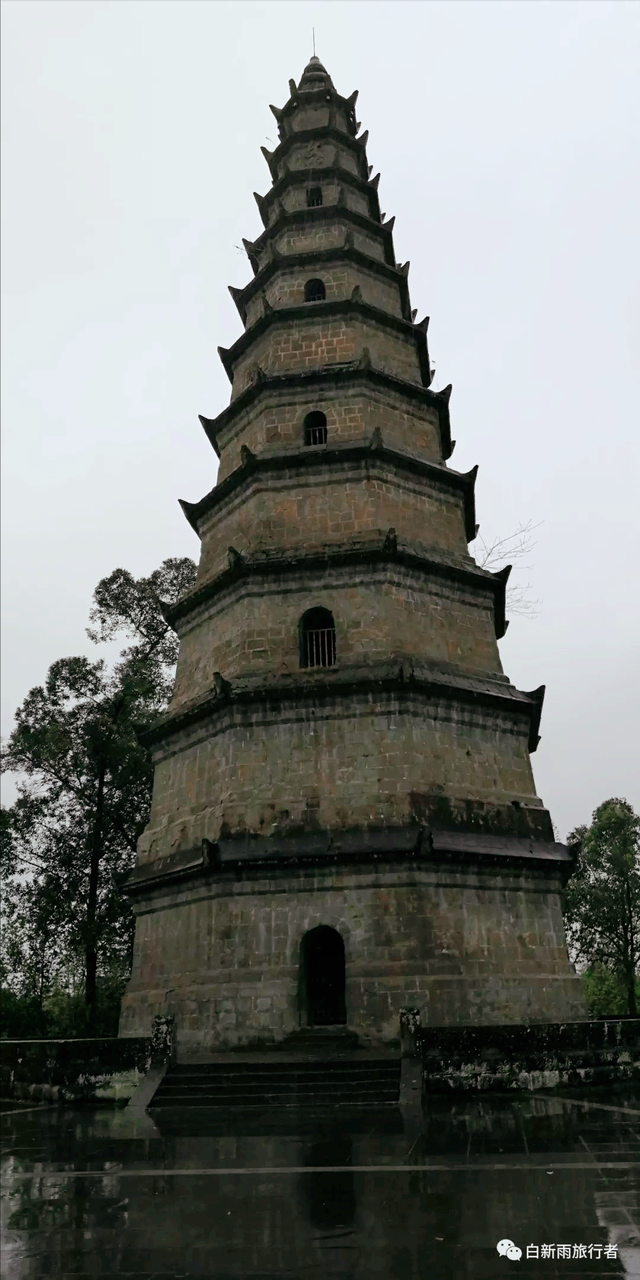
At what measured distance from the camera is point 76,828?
912 inches

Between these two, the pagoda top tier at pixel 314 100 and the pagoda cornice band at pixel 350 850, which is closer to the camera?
the pagoda cornice band at pixel 350 850

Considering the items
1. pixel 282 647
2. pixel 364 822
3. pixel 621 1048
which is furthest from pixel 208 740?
pixel 621 1048

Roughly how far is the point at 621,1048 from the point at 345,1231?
7.78 m

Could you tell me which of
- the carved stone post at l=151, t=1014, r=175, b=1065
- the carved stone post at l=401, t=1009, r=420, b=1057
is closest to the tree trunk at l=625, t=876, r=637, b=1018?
the carved stone post at l=401, t=1009, r=420, b=1057

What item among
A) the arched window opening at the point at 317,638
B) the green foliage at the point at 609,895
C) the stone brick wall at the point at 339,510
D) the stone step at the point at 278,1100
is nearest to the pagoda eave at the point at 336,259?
the stone brick wall at the point at 339,510

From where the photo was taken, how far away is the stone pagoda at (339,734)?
1262 cm

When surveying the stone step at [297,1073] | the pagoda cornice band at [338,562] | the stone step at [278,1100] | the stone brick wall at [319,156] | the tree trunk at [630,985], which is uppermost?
the stone brick wall at [319,156]

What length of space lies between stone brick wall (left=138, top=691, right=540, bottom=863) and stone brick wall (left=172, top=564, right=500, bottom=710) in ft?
3.09

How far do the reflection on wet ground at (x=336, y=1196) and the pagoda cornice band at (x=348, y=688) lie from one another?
6186mm

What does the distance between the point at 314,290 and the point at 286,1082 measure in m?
15.7

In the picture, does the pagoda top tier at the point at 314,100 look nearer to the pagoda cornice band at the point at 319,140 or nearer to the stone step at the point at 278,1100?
the pagoda cornice band at the point at 319,140

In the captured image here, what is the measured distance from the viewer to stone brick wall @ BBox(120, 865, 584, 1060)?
12.2m

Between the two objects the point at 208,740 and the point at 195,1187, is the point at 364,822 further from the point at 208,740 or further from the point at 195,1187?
the point at 195,1187

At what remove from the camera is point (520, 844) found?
14055mm
